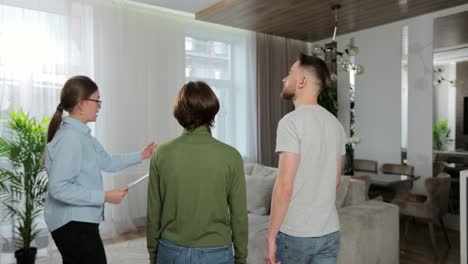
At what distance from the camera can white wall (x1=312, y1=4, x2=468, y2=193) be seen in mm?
4590

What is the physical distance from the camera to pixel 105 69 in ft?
13.8

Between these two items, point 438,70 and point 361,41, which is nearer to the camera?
point 438,70

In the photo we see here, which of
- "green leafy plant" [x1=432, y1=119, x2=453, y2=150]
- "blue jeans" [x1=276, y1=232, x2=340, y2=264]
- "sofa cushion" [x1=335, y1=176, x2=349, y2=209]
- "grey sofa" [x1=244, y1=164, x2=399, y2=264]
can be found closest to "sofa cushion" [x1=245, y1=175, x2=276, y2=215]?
"grey sofa" [x1=244, y1=164, x2=399, y2=264]

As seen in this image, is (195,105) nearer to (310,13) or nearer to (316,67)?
(316,67)

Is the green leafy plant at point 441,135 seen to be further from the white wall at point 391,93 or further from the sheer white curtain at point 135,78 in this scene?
the sheer white curtain at point 135,78

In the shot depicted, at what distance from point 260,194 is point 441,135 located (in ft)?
9.45

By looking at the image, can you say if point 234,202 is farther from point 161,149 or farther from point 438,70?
point 438,70

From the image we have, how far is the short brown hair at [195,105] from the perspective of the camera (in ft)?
4.10

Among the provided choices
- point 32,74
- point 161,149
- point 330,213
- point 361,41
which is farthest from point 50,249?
point 361,41

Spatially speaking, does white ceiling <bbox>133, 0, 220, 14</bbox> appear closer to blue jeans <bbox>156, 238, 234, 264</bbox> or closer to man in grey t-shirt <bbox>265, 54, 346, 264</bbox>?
man in grey t-shirt <bbox>265, 54, 346, 264</bbox>

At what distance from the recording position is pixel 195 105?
1.25 meters

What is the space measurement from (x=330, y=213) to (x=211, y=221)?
1.61 ft

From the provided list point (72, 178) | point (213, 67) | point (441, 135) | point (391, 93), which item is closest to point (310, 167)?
point (72, 178)

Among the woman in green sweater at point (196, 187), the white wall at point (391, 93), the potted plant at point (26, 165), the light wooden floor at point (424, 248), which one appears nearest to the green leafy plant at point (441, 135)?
the white wall at point (391, 93)
